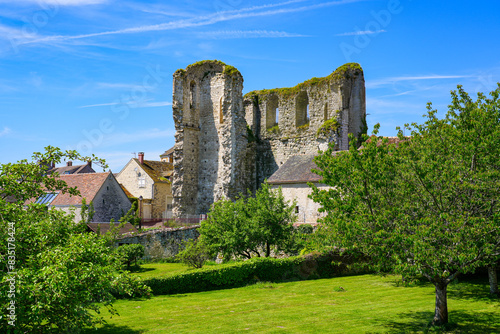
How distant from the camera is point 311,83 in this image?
138ft

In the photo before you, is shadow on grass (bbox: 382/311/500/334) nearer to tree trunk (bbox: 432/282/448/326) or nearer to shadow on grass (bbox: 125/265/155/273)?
tree trunk (bbox: 432/282/448/326)

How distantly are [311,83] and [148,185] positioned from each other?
21202mm

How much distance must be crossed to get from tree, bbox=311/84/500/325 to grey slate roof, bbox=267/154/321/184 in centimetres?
A: 1690

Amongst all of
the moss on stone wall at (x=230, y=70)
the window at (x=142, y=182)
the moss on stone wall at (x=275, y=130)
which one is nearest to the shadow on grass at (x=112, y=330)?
the moss on stone wall at (x=230, y=70)

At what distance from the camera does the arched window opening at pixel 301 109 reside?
4338 centimetres

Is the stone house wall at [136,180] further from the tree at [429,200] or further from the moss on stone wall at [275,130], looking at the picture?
the tree at [429,200]

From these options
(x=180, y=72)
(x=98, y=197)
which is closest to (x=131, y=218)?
(x=98, y=197)

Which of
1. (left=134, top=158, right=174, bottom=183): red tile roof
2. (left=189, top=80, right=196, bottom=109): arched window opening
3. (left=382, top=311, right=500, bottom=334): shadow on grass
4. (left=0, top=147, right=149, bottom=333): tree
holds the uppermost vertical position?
(left=189, top=80, right=196, bottom=109): arched window opening

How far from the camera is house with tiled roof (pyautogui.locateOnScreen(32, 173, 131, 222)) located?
38.8 metres

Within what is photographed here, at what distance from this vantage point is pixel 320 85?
41.5m

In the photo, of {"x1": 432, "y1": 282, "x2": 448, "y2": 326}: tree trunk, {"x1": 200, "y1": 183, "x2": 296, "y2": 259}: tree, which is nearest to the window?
{"x1": 200, "y1": 183, "x2": 296, "y2": 259}: tree

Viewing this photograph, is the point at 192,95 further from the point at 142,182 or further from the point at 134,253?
the point at 134,253

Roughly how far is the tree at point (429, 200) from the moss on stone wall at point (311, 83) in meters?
25.3

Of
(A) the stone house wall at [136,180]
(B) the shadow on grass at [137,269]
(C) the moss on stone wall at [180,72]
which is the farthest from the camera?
(A) the stone house wall at [136,180]
